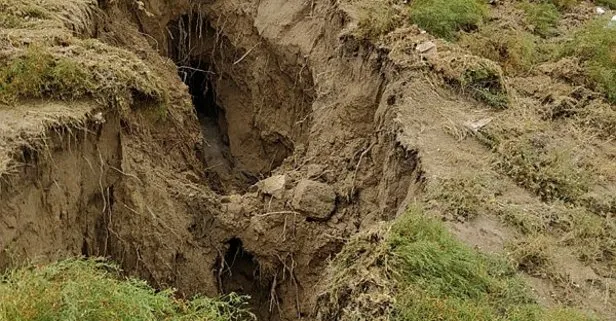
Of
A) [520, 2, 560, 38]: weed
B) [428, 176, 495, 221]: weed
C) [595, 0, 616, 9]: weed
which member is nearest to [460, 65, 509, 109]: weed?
[428, 176, 495, 221]: weed

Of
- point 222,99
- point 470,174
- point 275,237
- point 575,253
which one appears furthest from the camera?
point 222,99

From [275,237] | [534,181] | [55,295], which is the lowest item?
[275,237]

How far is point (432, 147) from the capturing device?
5348 mm

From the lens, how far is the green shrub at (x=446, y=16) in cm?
662

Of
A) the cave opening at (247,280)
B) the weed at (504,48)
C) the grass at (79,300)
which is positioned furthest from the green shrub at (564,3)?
the grass at (79,300)

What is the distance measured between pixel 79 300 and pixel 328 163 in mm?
2989

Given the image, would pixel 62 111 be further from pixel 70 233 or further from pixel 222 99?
pixel 222 99

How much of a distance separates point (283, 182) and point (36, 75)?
6.76 feet

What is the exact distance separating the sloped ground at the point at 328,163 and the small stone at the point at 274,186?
0.05 feet

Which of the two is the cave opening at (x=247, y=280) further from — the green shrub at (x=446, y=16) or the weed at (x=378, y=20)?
the green shrub at (x=446, y=16)

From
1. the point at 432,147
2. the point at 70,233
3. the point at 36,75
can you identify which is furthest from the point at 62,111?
the point at 432,147

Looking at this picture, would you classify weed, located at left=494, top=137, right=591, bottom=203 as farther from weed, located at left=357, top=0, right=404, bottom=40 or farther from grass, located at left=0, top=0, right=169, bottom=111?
grass, located at left=0, top=0, right=169, bottom=111

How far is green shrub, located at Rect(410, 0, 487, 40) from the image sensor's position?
6.62 metres

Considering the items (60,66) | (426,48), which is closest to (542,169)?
(426,48)
